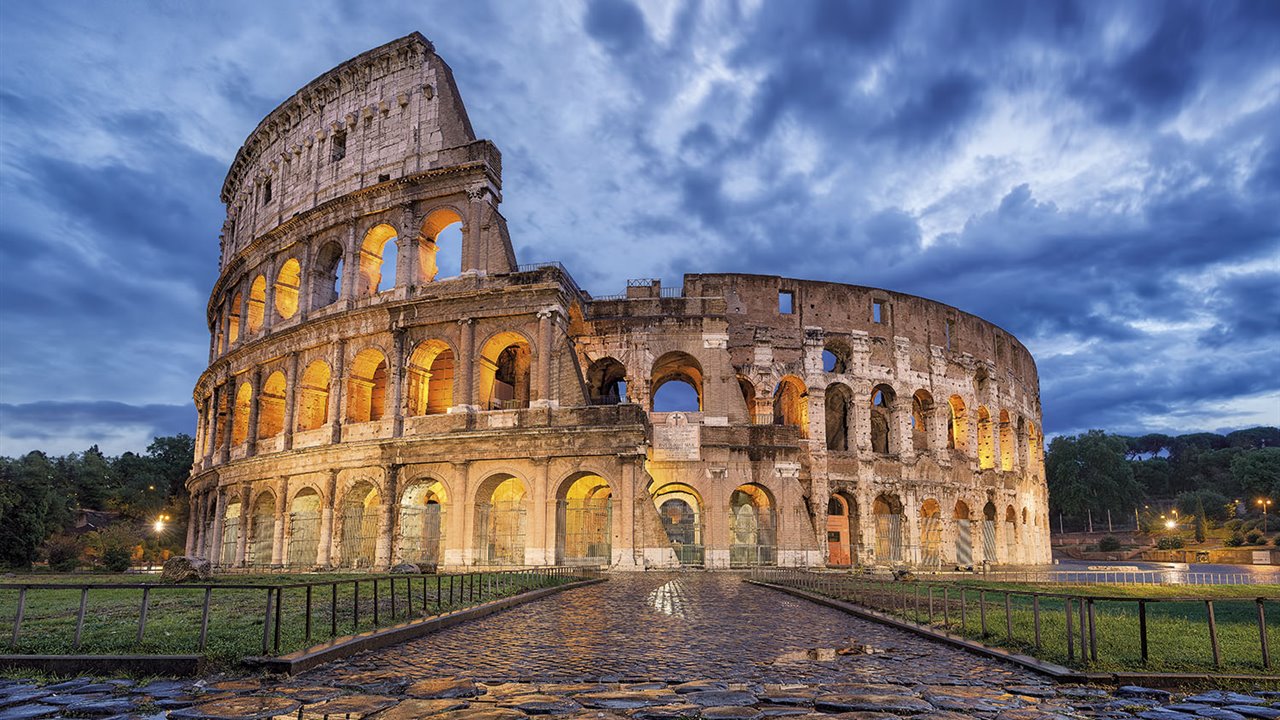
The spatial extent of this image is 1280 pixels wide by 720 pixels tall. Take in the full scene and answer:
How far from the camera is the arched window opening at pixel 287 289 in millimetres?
32844

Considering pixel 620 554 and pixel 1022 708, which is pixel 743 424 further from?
pixel 1022 708

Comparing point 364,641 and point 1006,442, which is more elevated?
point 1006,442

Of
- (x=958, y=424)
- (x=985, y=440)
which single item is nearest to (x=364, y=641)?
(x=958, y=424)

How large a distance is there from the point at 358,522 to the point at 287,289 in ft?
35.1

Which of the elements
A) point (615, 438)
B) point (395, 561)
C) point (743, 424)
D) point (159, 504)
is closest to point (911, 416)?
point (743, 424)

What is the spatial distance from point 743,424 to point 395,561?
41.2ft

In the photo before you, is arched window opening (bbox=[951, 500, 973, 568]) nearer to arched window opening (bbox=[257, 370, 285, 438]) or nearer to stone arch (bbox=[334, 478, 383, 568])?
stone arch (bbox=[334, 478, 383, 568])

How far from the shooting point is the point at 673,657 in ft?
24.6

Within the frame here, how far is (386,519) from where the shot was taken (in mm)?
26953

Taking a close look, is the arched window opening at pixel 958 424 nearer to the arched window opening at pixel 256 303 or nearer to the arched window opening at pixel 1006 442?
the arched window opening at pixel 1006 442

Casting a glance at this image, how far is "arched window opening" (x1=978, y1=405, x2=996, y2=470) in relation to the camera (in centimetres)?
3866

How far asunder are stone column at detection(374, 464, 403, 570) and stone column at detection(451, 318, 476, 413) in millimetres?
2928

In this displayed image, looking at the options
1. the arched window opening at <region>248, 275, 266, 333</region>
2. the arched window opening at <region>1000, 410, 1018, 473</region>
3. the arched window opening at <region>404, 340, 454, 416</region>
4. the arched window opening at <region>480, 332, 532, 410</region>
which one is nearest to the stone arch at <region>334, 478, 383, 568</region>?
the arched window opening at <region>404, 340, 454, 416</region>

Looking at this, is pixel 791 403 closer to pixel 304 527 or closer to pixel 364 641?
pixel 304 527
